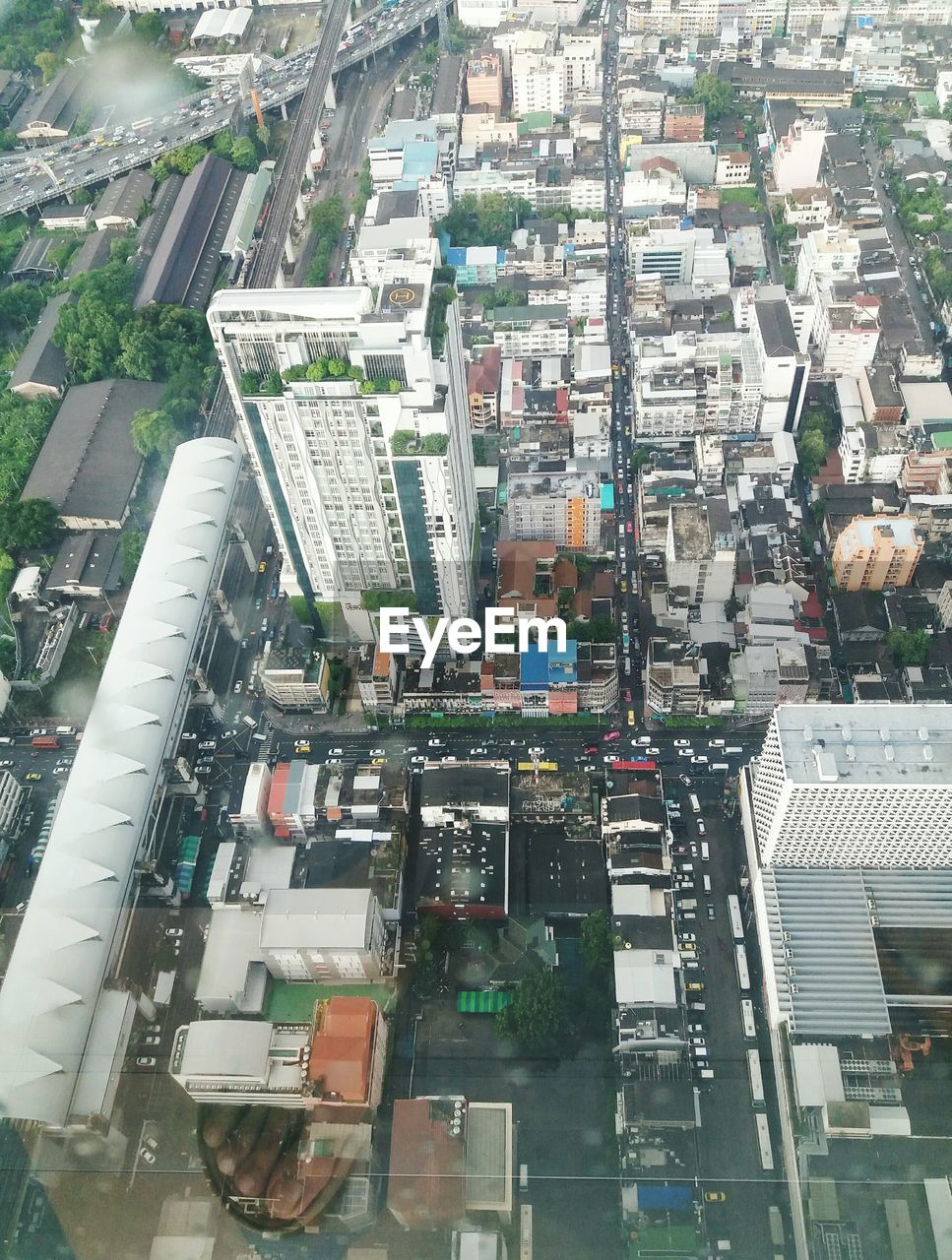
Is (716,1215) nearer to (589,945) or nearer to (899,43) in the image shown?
(589,945)

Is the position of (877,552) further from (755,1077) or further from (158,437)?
(158,437)

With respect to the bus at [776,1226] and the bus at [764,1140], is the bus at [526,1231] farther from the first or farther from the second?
the bus at [764,1140]

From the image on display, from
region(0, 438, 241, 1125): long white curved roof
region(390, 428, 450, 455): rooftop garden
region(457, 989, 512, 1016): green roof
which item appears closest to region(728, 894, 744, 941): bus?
region(457, 989, 512, 1016): green roof

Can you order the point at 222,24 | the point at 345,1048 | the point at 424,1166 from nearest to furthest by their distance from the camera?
1. the point at 424,1166
2. the point at 345,1048
3. the point at 222,24

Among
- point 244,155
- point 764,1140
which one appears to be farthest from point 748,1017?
point 244,155

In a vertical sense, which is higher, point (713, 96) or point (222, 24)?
point (222, 24)

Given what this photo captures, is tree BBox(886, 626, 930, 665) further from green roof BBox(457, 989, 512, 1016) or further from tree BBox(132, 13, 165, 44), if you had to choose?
tree BBox(132, 13, 165, 44)

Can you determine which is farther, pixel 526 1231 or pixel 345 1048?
pixel 345 1048

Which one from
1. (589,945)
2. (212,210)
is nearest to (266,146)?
(212,210)
